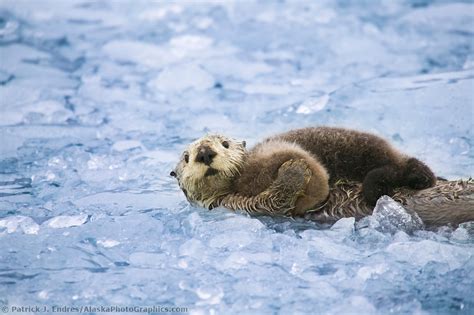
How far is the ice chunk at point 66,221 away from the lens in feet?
16.0

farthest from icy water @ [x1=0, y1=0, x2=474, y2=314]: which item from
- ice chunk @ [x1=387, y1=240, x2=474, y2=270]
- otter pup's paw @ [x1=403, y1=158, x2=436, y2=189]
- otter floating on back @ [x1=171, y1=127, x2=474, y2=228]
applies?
otter pup's paw @ [x1=403, y1=158, x2=436, y2=189]

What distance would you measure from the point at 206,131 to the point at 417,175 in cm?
301

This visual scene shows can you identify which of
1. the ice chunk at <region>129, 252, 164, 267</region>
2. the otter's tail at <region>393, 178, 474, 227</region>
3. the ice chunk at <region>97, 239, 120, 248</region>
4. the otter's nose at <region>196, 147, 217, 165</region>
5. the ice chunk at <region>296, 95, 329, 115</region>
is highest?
the otter's nose at <region>196, 147, 217, 165</region>

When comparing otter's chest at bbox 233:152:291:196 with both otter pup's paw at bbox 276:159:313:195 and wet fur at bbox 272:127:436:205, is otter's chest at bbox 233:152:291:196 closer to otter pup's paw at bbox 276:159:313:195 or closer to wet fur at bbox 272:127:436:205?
otter pup's paw at bbox 276:159:313:195

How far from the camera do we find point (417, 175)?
450cm

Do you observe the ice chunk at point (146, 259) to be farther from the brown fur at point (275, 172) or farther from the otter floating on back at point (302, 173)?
the brown fur at point (275, 172)

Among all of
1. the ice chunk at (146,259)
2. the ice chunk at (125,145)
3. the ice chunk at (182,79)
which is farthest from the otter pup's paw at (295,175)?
the ice chunk at (182,79)

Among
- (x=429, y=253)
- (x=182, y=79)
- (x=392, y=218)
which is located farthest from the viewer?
(x=182, y=79)

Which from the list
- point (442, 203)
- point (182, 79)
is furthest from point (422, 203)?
point (182, 79)

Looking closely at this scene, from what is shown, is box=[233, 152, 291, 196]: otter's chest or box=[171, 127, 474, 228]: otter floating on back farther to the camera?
box=[233, 152, 291, 196]: otter's chest

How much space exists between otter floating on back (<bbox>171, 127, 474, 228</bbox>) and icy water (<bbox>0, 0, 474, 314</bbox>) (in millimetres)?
136

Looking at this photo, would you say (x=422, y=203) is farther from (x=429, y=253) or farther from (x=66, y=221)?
(x=66, y=221)

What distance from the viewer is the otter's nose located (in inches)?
185

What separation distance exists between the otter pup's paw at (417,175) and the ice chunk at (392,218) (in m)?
0.18
